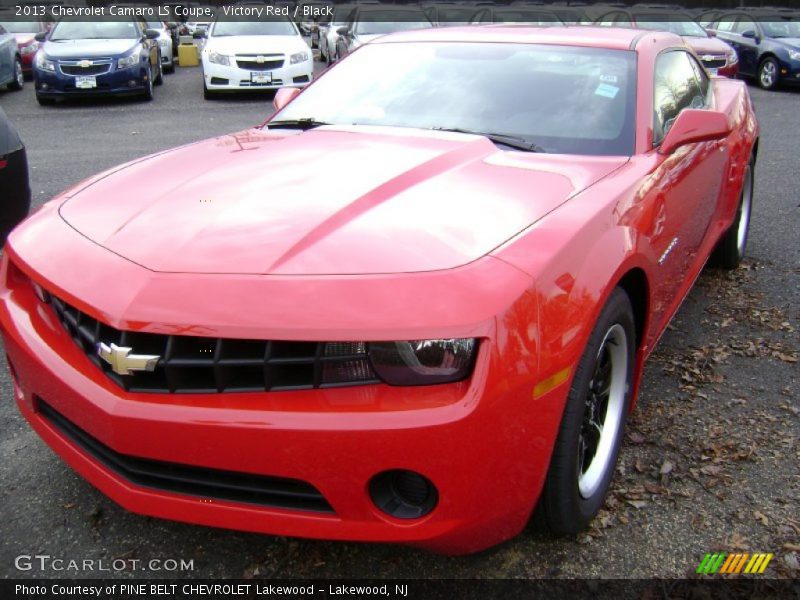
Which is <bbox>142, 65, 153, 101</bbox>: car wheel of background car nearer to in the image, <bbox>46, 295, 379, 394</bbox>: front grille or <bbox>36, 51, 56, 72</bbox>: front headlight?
<bbox>36, 51, 56, 72</bbox>: front headlight

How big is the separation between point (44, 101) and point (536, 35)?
10857 mm

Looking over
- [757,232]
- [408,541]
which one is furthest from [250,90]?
[408,541]

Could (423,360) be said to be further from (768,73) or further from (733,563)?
(768,73)

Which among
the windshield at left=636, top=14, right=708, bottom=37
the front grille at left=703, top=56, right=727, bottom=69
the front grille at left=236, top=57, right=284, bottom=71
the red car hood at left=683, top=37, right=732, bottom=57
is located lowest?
the front grille at left=236, top=57, right=284, bottom=71

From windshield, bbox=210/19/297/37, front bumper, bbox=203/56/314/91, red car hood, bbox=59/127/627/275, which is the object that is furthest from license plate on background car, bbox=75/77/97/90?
red car hood, bbox=59/127/627/275

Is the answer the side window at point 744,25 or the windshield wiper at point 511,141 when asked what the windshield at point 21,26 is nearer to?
the side window at point 744,25

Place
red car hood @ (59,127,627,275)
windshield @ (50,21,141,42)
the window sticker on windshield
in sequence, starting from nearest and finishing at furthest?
red car hood @ (59,127,627,275) < the window sticker on windshield < windshield @ (50,21,141,42)

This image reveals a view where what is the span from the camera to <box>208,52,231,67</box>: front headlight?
40.9 ft

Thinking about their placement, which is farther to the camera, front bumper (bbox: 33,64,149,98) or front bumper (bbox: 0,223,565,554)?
front bumper (bbox: 33,64,149,98)

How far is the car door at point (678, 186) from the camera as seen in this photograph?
281cm

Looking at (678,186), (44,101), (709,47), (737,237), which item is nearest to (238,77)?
(44,101)

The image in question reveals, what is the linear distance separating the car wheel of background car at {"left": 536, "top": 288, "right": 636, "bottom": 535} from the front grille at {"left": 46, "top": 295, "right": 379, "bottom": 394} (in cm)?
60

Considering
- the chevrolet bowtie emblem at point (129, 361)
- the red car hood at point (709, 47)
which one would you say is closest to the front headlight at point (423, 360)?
the chevrolet bowtie emblem at point (129, 361)

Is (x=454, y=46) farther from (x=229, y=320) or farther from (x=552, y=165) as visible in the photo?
(x=229, y=320)
